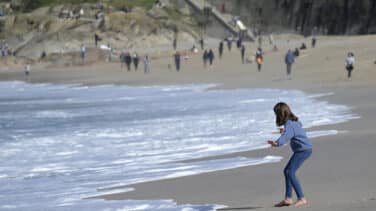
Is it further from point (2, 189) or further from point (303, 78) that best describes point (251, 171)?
point (303, 78)

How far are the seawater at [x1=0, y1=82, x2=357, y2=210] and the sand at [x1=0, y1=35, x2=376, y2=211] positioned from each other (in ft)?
1.60

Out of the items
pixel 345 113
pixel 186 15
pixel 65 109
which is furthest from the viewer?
pixel 186 15

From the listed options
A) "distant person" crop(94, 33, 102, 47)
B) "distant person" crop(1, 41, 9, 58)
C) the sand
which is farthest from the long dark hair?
"distant person" crop(1, 41, 9, 58)

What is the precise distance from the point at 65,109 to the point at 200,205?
59.3 ft

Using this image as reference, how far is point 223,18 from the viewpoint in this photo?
59.5 m

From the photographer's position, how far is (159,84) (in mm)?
38875

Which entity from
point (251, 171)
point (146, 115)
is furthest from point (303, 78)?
point (251, 171)

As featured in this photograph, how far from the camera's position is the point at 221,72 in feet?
141

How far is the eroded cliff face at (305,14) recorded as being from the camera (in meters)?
59.1

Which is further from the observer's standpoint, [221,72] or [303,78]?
[221,72]

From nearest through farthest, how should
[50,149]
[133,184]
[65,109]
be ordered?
[133,184] → [50,149] → [65,109]

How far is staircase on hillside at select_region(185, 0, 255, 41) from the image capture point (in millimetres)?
58066

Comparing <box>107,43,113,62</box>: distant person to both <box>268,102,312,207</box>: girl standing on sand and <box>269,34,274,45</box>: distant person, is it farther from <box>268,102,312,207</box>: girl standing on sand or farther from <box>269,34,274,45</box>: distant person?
<box>268,102,312,207</box>: girl standing on sand

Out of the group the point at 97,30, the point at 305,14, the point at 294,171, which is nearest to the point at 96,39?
the point at 97,30
